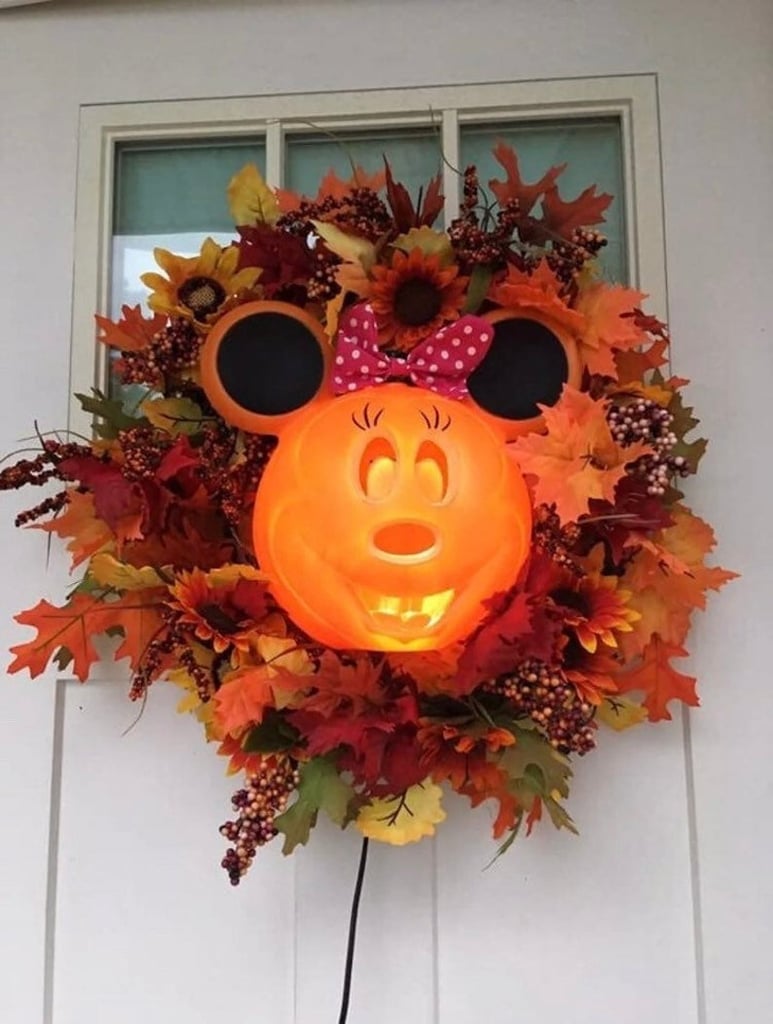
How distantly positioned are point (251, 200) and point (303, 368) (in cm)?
17

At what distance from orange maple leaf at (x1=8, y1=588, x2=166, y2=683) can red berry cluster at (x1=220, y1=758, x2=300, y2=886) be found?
146 millimetres

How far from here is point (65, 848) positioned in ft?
3.21

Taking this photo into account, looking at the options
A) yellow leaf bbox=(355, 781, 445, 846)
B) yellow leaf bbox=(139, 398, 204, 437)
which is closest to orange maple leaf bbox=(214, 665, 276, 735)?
yellow leaf bbox=(355, 781, 445, 846)

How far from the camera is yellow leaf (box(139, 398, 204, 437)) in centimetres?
91

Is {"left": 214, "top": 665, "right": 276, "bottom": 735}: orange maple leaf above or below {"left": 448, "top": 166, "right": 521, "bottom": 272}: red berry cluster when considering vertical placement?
below

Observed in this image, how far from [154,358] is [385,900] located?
0.51m

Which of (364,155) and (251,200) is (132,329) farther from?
(364,155)

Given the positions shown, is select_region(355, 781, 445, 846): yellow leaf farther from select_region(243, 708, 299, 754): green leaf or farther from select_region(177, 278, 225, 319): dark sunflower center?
select_region(177, 278, 225, 319): dark sunflower center

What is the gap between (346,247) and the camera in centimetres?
85

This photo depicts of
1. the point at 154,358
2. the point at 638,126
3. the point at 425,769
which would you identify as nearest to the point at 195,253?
the point at 154,358

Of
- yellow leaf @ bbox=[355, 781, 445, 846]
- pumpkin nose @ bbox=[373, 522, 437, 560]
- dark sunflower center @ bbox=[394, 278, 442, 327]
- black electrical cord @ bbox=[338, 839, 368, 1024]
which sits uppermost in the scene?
dark sunflower center @ bbox=[394, 278, 442, 327]

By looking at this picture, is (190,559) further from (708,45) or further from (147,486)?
(708,45)

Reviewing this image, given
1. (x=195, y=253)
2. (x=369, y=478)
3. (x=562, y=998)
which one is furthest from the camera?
(x=195, y=253)

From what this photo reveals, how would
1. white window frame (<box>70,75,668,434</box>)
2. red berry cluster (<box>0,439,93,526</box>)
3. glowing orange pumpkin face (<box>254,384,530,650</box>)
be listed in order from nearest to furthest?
glowing orange pumpkin face (<box>254,384,530,650</box>), red berry cluster (<box>0,439,93,526</box>), white window frame (<box>70,75,668,434</box>)
